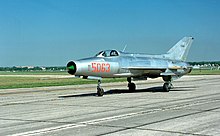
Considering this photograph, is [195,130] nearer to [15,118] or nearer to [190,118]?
[190,118]

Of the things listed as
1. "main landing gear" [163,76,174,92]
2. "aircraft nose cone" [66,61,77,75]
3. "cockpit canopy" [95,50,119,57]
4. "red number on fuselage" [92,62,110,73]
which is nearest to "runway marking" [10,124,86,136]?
"aircraft nose cone" [66,61,77,75]

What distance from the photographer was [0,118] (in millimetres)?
11609

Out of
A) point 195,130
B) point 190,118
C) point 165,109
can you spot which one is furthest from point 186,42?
point 195,130

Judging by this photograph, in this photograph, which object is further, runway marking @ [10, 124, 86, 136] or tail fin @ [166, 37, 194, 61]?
tail fin @ [166, 37, 194, 61]

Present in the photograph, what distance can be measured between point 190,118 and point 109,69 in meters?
10.4

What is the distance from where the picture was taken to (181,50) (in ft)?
92.4

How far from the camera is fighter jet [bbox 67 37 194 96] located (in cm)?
1936

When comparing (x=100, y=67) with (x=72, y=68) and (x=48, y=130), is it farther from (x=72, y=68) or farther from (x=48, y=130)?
(x=48, y=130)

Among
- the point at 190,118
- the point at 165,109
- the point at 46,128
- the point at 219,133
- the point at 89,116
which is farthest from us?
the point at 165,109

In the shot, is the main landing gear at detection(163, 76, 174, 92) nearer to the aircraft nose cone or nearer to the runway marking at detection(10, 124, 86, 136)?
the aircraft nose cone

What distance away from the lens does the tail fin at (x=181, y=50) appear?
90.2 feet

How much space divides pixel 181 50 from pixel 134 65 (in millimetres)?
6949

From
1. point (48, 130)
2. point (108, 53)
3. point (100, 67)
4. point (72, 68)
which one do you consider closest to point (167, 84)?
point (108, 53)

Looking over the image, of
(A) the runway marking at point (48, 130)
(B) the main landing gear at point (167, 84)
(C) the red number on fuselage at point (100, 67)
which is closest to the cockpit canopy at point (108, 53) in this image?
(C) the red number on fuselage at point (100, 67)
